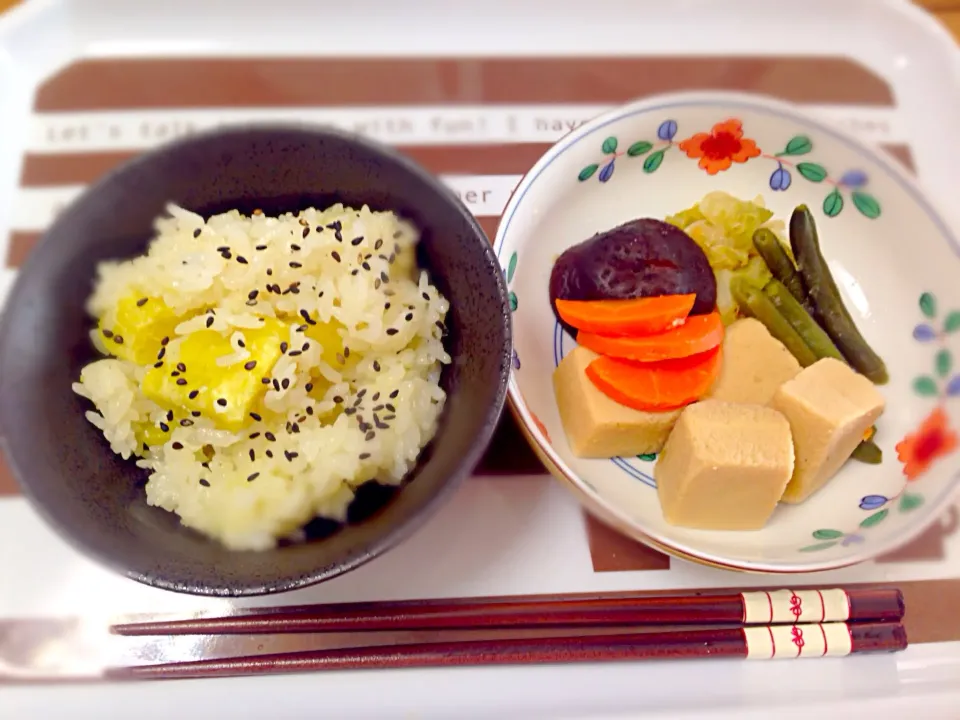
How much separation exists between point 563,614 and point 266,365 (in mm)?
791

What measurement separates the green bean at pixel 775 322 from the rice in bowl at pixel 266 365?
2.72 ft

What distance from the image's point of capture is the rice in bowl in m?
1.26

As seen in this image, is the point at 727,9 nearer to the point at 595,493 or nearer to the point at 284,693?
the point at 595,493

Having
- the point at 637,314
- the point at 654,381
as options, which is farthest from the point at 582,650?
the point at 637,314

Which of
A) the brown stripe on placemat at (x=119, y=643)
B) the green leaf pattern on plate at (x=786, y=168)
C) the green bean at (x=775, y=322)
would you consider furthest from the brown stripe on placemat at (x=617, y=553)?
the green leaf pattern on plate at (x=786, y=168)

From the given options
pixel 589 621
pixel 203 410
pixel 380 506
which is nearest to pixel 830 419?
pixel 589 621

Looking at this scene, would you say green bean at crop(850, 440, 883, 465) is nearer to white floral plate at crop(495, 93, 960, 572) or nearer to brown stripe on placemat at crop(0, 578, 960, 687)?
white floral plate at crop(495, 93, 960, 572)

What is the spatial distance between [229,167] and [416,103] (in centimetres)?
85

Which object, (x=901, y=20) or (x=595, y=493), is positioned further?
(x=901, y=20)

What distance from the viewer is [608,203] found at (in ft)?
6.29

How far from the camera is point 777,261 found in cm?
184

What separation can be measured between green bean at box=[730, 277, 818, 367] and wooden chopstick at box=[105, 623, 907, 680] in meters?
0.63

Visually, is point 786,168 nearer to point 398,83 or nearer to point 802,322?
point 802,322

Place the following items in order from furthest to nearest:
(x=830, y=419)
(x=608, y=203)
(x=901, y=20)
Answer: (x=901, y=20), (x=608, y=203), (x=830, y=419)
